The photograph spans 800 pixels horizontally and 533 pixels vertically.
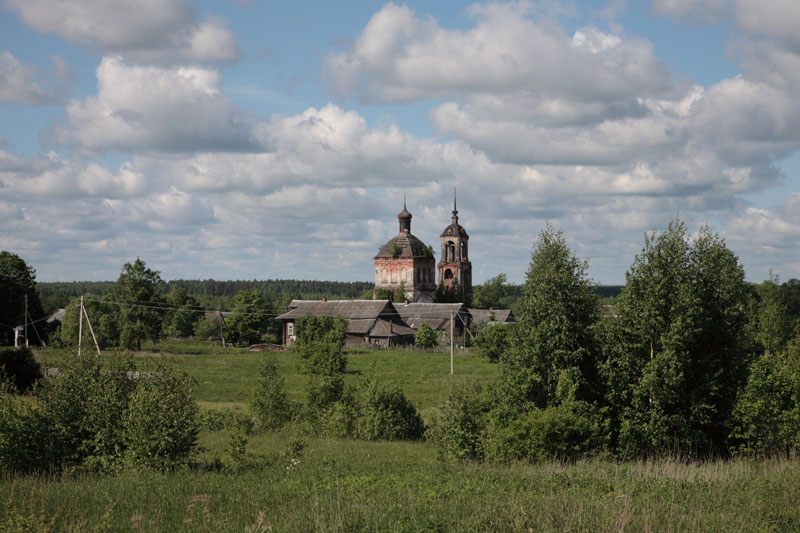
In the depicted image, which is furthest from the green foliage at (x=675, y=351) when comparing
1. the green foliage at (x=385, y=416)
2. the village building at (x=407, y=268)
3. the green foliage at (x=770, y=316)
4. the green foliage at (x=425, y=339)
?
the village building at (x=407, y=268)

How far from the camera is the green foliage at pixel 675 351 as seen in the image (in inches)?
820

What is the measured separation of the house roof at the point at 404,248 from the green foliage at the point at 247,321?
30351 mm

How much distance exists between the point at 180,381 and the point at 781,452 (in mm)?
15581

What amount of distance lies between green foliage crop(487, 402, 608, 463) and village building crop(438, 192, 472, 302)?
101679 millimetres

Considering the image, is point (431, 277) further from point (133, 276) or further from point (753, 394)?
point (753, 394)

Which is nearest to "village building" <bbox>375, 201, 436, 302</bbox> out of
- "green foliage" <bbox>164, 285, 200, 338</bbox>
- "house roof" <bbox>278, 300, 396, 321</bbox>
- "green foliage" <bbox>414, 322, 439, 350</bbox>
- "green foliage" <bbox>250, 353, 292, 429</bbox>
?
"house roof" <bbox>278, 300, 396, 321</bbox>

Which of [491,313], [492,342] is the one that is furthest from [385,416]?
[491,313]

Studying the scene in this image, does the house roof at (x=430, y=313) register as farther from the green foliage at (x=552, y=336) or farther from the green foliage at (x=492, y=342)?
the green foliage at (x=552, y=336)

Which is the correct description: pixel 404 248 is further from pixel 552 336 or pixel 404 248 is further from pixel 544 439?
pixel 544 439

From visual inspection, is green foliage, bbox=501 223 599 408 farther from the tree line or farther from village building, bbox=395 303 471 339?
village building, bbox=395 303 471 339

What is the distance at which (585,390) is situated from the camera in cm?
2205

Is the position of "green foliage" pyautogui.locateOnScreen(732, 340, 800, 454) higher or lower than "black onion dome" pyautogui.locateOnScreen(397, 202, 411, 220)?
lower

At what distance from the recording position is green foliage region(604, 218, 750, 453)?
20.8 meters

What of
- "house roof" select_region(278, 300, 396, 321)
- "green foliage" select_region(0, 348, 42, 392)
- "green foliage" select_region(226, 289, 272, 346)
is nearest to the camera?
"green foliage" select_region(0, 348, 42, 392)
